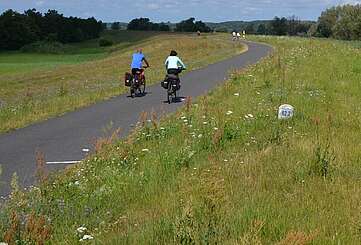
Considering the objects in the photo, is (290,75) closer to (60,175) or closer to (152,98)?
(152,98)

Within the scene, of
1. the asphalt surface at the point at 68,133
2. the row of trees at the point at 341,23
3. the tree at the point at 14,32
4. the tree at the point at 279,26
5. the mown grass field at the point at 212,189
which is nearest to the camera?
the mown grass field at the point at 212,189

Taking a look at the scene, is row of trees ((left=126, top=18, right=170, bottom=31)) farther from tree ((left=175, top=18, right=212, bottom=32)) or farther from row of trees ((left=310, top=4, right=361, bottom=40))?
row of trees ((left=310, top=4, right=361, bottom=40))

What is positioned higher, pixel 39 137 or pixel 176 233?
pixel 176 233

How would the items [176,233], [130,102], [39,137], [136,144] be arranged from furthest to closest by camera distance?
1. [130,102]
2. [39,137]
3. [136,144]
4. [176,233]

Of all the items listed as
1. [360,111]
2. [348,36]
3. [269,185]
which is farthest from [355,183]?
[348,36]

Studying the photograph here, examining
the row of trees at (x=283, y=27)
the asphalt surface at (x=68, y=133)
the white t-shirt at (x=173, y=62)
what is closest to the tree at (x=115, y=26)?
the row of trees at (x=283, y=27)

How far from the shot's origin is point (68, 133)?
1259cm

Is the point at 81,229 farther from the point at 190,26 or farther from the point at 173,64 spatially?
the point at 190,26

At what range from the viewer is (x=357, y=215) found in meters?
5.29

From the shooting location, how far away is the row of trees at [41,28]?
121938mm

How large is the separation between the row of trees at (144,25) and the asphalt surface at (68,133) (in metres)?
159

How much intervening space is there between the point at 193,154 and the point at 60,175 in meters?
2.15

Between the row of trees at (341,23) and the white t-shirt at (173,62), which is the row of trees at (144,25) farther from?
the white t-shirt at (173,62)

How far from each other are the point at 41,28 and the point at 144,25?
52.2m
